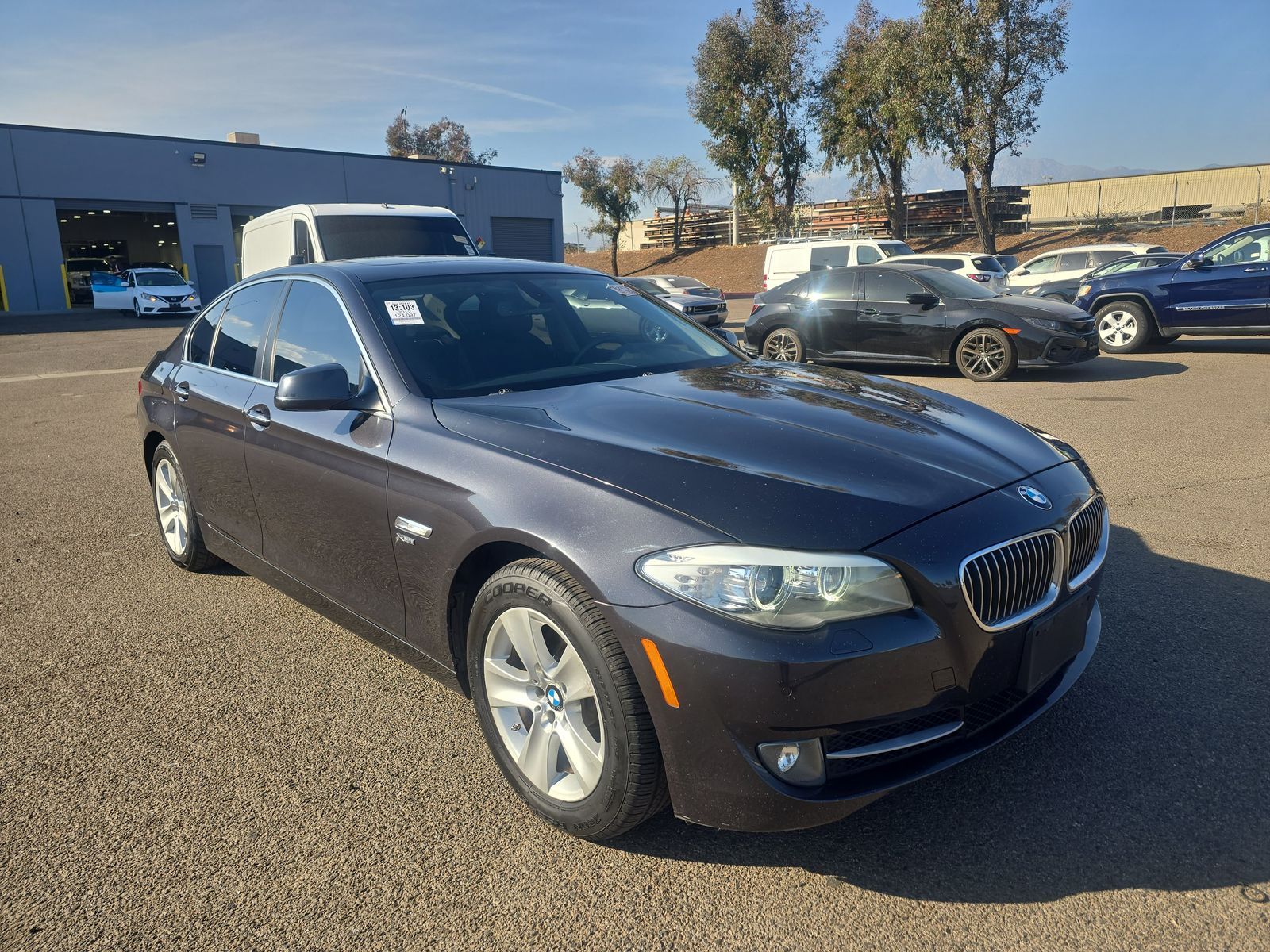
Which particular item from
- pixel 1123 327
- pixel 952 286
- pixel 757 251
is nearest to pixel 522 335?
pixel 952 286

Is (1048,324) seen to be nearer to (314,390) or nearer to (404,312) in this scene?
(404,312)

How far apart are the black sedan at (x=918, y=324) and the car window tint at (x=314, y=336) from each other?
8944 millimetres

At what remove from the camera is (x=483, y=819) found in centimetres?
272

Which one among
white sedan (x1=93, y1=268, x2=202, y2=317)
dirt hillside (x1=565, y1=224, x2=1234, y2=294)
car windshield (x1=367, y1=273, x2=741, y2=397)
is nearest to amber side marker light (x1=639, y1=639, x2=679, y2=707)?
car windshield (x1=367, y1=273, x2=741, y2=397)

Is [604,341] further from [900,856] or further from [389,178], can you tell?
[389,178]

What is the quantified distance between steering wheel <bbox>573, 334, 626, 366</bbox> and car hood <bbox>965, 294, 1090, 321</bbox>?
28.8 ft

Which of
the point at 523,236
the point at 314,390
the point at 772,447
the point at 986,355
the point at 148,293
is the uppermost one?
the point at 523,236

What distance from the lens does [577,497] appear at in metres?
2.51

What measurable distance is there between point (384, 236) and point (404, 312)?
9467mm

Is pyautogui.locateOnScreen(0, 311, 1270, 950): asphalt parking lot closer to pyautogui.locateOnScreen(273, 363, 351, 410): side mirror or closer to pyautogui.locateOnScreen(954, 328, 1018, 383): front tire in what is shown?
pyautogui.locateOnScreen(273, 363, 351, 410): side mirror

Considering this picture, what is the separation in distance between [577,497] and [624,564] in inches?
10.8

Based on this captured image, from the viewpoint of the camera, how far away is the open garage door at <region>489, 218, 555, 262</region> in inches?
1660

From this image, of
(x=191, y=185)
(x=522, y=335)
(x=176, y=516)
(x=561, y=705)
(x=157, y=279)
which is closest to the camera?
(x=561, y=705)

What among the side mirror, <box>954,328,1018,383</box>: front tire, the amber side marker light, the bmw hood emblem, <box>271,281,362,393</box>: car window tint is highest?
<box>271,281,362,393</box>: car window tint
